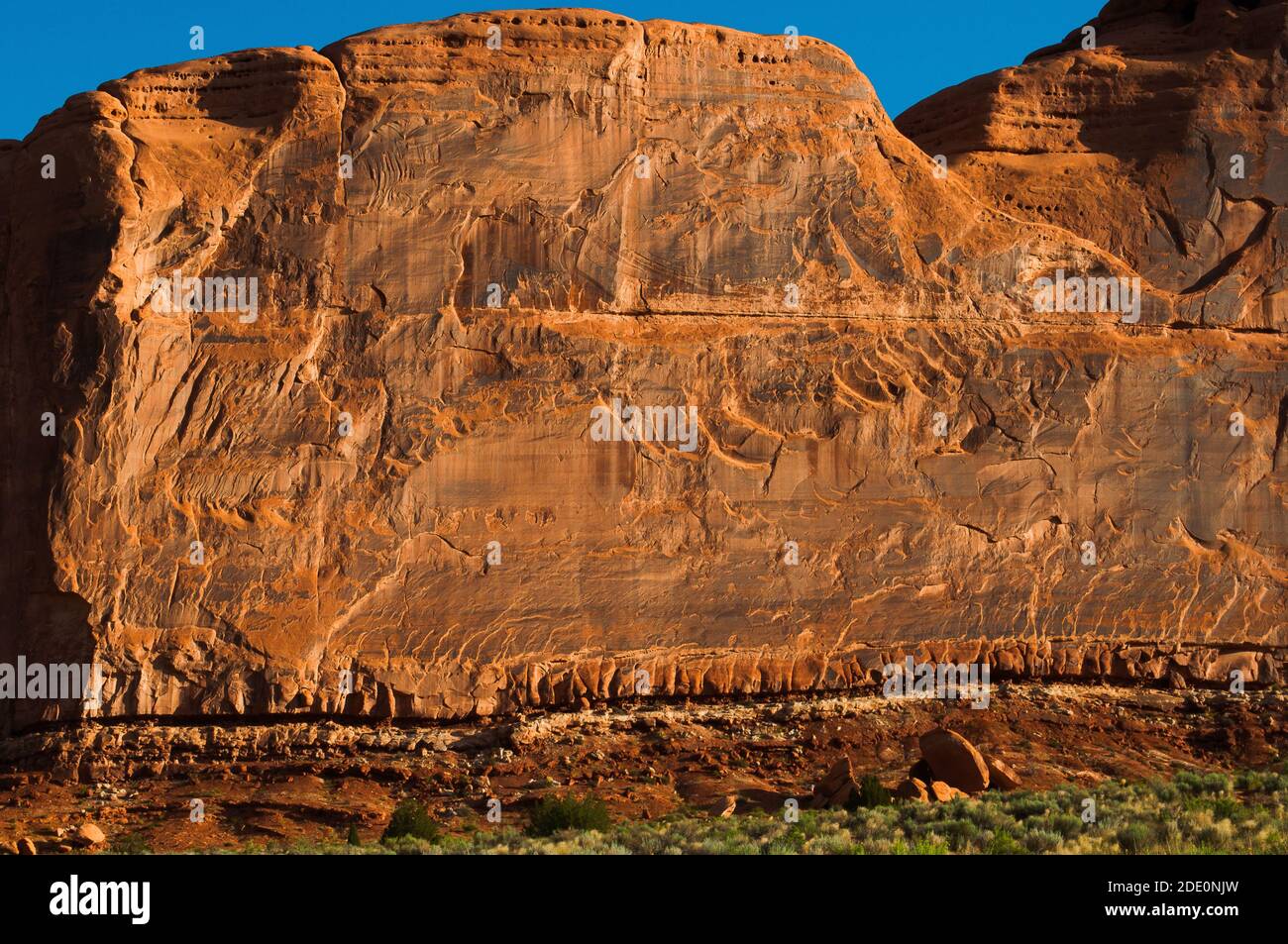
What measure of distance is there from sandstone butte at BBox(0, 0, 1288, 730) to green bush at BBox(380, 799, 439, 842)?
6.26 feet

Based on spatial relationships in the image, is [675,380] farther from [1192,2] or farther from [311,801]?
[1192,2]

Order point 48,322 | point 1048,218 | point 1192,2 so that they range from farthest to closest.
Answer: point 1192,2
point 1048,218
point 48,322

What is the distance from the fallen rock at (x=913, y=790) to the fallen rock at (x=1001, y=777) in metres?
1.06

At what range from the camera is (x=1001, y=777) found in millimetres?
15289

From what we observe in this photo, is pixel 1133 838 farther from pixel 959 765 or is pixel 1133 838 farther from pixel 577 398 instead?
pixel 577 398

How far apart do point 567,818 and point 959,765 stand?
4.01 metres

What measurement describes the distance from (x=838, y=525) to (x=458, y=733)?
4.67m

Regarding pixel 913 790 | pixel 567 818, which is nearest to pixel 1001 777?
pixel 913 790

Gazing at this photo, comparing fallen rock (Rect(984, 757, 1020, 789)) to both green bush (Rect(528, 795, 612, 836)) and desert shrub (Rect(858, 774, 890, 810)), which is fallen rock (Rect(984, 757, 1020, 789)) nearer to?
desert shrub (Rect(858, 774, 890, 810))

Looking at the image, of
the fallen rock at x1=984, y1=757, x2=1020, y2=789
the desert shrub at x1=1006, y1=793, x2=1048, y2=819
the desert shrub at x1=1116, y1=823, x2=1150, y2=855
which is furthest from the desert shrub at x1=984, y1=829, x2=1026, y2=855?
the fallen rock at x1=984, y1=757, x2=1020, y2=789

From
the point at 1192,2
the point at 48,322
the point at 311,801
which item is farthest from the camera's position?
the point at 1192,2

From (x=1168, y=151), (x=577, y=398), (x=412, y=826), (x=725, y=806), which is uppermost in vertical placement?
(x=1168, y=151)

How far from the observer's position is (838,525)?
54.9 ft

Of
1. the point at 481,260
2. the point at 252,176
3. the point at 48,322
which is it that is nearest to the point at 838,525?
the point at 481,260
